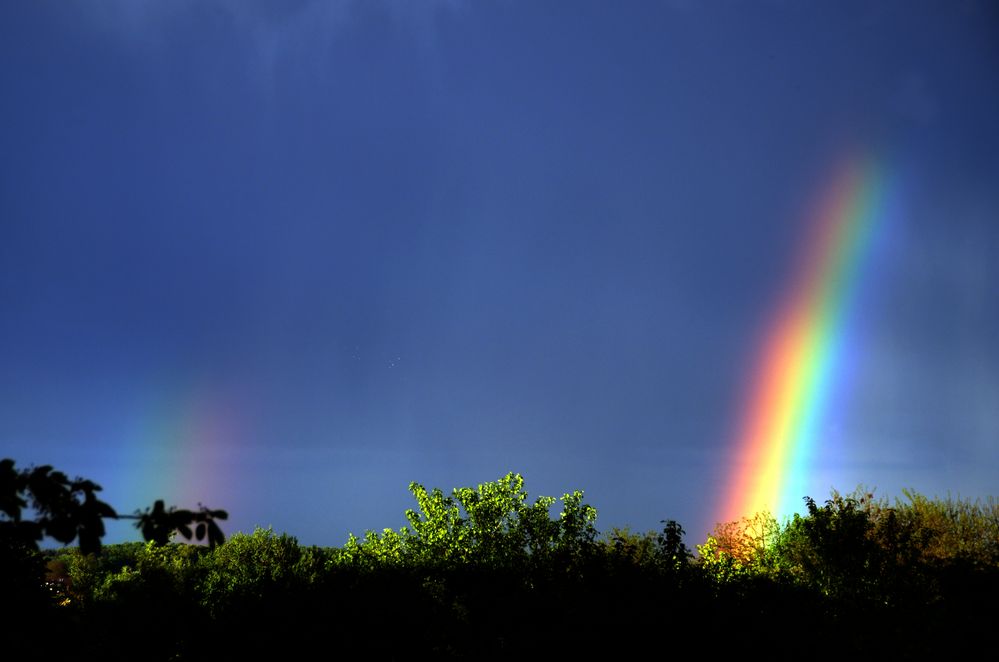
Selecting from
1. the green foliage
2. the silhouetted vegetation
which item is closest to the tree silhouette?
the silhouetted vegetation

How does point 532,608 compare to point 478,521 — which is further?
point 478,521

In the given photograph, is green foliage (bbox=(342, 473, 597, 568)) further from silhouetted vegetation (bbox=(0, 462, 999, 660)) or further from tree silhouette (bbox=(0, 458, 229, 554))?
tree silhouette (bbox=(0, 458, 229, 554))

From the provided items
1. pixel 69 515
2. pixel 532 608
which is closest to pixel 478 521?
pixel 532 608

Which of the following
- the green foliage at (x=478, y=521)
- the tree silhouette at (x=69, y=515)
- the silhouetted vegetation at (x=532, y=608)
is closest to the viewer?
the tree silhouette at (x=69, y=515)

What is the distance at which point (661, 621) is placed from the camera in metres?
11.6

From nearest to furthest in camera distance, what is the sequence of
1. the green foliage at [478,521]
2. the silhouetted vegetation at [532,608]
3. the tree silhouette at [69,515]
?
1. the tree silhouette at [69,515]
2. the silhouetted vegetation at [532,608]
3. the green foliage at [478,521]

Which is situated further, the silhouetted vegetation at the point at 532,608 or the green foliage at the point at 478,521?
the green foliage at the point at 478,521

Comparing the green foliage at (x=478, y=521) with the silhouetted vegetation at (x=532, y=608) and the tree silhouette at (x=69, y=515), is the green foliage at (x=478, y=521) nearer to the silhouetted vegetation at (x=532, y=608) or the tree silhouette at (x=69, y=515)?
the silhouetted vegetation at (x=532, y=608)

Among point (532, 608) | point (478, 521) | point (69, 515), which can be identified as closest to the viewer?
point (69, 515)

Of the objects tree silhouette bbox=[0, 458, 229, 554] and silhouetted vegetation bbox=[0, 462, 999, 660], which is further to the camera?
Answer: silhouetted vegetation bbox=[0, 462, 999, 660]

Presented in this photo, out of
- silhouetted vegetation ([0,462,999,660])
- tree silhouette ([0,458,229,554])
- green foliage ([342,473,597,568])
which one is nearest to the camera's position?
tree silhouette ([0,458,229,554])

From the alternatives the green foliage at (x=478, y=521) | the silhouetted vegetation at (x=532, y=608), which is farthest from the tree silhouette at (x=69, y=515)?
the green foliage at (x=478, y=521)

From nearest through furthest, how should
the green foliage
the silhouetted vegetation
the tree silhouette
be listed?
the tree silhouette < the silhouetted vegetation < the green foliage

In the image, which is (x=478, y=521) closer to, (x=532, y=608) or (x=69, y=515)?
(x=532, y=608)
